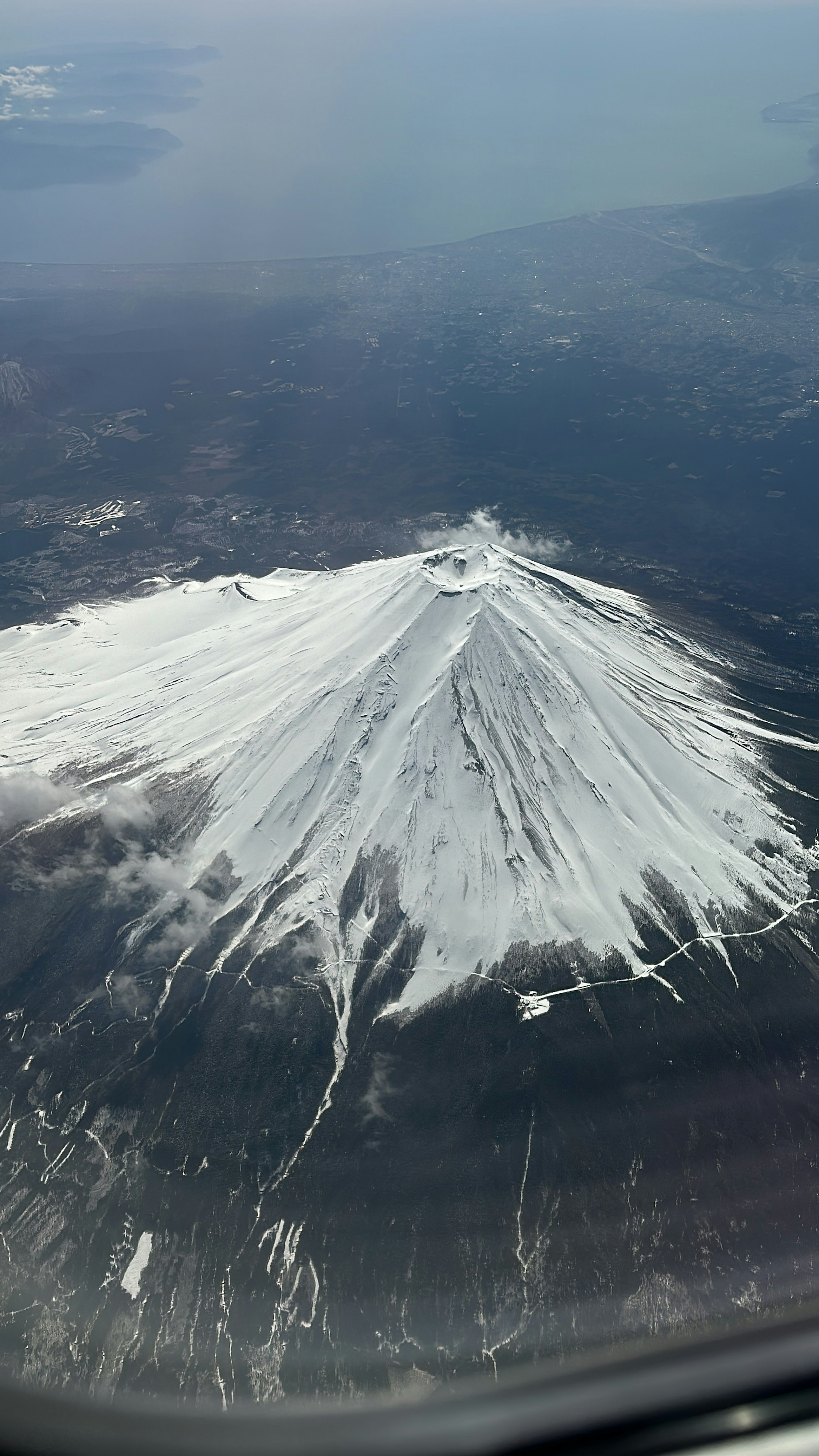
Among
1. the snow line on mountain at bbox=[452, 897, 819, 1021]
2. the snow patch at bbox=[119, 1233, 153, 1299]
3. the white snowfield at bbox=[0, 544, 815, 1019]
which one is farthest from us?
the white snowfield at bbox=[0, 544, 815, 1019]

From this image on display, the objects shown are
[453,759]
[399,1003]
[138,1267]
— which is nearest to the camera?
[138,1267]

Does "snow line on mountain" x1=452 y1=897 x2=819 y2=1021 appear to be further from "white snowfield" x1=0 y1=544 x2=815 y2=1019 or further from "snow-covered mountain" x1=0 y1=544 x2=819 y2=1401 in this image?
"white snowfield" x1=0 y1=544 x2=815 y2=1019

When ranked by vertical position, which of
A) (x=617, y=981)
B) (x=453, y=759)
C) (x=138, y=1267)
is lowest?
(x=138, y=1267)

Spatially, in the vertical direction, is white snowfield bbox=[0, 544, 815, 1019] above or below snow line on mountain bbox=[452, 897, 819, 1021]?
above

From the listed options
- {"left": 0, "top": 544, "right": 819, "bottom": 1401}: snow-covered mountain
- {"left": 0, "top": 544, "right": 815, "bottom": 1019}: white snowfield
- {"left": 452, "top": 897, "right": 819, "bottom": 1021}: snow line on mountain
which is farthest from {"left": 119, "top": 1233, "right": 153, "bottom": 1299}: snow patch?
{"left": 452, "top": 897, "right": 819, "bottom": 1021}: snow line on mountain

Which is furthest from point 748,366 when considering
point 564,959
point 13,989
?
point 13,989

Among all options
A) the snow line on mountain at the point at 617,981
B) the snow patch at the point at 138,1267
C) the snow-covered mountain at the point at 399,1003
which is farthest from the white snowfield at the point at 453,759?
the snow patch at the point at 138,1267

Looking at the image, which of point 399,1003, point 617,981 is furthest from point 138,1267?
point 617,981

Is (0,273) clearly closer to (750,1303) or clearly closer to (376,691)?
(376,691)

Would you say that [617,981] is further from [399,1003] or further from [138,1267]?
[138,1267]
